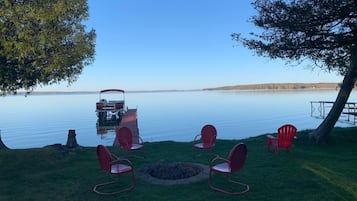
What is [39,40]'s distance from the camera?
18.3ft

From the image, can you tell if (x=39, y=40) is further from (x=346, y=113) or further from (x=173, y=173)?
(x=346, y=113)

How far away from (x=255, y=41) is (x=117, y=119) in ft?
61.5

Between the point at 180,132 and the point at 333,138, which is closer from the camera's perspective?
the point at 333,138

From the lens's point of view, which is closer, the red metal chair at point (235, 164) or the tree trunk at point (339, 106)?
the red metal chair at point (235, 164)

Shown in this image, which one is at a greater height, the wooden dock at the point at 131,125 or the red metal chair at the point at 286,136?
the red metal chair at the point at 286,136

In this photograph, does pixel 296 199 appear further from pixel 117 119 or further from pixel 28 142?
pixel 117 119

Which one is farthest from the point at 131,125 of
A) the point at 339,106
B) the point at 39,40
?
the point at 339,106

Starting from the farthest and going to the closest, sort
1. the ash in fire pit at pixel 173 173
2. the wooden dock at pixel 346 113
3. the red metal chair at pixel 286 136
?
the wooden dock at pixel 346 113
the red metal chair at pixel 286 136
the ash in fire pit at pixel 173 173

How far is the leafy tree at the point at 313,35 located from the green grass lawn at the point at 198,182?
218 cm

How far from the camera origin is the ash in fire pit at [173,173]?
5242 millimetres

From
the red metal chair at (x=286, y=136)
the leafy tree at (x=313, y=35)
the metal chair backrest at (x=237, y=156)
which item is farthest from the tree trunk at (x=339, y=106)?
the metal chair backrest at (x=237, y=156)

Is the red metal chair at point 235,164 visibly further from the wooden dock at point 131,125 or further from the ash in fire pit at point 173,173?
the wooden dock at point 131,125

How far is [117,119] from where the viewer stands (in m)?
25.1

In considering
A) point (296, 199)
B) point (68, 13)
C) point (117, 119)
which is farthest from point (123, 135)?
point (117, 119)
